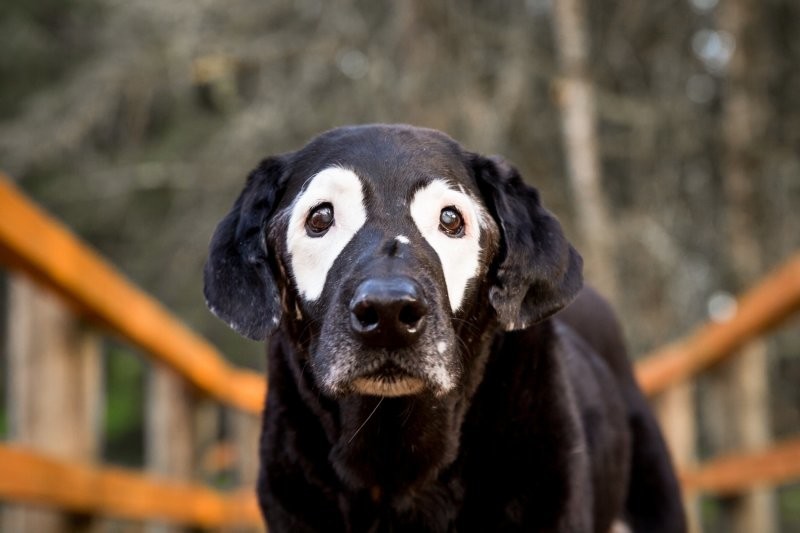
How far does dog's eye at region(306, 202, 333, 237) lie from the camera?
94.1 inches

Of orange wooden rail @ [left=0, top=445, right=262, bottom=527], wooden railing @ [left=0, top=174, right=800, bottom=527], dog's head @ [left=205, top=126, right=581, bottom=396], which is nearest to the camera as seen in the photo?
dog's head @ [left=205, top=126, right=581, bottom=396]

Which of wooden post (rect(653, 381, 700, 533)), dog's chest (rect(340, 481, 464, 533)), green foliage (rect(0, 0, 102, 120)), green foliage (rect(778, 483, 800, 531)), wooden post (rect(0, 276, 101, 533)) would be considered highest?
green foliage (rect(0, 0, 102, 120))

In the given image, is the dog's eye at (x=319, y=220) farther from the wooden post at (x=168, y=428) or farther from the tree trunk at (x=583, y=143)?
the tree trunk at (x=583, y=143)

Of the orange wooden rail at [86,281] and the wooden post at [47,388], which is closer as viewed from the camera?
the orange wooden rail at [86,281]

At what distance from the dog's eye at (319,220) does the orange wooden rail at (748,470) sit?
2.37 m

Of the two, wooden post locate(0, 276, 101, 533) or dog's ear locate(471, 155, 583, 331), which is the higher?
wooden post locate(0, 276, 101, 533)

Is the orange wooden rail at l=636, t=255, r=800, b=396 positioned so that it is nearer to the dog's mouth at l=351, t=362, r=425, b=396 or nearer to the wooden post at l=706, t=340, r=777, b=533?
the wooden post at l=706, t=340, r=777, b=533

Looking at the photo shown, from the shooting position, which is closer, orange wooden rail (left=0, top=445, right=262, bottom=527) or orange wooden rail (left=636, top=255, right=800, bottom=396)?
orange wooden rail (left=0, top=445, right=262, bottom=527)

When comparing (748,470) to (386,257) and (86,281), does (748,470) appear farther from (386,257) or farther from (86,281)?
(386,257)

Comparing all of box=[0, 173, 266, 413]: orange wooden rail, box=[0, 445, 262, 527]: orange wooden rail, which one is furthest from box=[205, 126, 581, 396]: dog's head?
box=[0, 445, 262, 527]: orange wooden rail

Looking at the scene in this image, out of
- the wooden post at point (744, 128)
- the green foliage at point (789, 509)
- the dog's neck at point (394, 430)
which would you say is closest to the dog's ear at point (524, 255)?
the dog's neck at point (394, 430)

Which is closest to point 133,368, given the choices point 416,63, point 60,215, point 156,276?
point 60,215

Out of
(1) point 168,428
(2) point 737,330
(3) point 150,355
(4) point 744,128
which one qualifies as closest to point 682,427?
(2) point 737,330

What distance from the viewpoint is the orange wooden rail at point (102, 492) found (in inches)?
114
